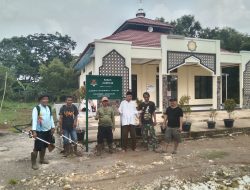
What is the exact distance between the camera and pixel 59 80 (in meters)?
35.0

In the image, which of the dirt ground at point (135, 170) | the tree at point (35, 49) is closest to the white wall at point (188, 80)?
the dirt ground at point (135, 170)

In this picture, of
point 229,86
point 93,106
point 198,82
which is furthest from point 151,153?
point 229,86

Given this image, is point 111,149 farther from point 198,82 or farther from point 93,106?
point 198,82

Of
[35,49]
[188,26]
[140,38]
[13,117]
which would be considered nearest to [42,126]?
[13,117]

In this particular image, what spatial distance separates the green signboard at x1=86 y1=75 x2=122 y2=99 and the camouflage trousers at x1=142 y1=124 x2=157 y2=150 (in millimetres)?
1171

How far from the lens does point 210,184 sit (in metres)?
6.09

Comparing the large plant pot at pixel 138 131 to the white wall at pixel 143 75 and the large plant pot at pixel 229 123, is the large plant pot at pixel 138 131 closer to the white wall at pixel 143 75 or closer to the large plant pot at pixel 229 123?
the large plant pot at pixel 229 123

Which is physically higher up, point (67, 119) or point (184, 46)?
point (184, 46)

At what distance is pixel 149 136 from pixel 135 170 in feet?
6.64

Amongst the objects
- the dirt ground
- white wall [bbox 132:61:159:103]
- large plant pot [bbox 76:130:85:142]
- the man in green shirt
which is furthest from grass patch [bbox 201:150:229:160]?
white wall [bbox 132:61:159:103]

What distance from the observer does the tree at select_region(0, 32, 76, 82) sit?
2035 inches

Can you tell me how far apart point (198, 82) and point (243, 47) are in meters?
7.36

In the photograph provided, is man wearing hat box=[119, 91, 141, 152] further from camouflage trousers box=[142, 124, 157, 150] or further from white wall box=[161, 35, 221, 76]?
white wall box=[161, 35, 221, 76]

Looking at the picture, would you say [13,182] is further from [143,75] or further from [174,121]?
[143,75]
